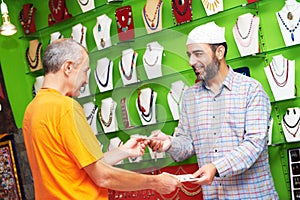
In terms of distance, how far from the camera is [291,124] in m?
3.52

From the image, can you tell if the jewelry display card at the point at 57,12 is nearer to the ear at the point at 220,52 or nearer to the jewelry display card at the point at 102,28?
the jewelry display card at the point at 102,28

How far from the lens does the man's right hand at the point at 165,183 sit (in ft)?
8.39

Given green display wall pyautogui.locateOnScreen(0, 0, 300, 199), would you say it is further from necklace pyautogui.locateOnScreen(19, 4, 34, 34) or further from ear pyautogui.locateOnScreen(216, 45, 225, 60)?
ear pyautogui.locateOnScreen(216, 45, 225, 60)

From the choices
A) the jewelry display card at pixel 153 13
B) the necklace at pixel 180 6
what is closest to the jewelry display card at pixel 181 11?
the necklace at pixel 180 6

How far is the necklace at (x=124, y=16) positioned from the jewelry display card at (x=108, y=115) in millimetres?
1690

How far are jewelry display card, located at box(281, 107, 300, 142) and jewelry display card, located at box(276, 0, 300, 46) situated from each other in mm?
429

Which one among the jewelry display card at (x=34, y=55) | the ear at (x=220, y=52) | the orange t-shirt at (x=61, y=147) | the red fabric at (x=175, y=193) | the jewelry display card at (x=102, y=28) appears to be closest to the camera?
the orange t-shirt at (x=61, y=147)

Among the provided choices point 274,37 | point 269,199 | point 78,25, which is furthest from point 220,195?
point 78,25

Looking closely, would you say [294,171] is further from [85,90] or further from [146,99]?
[85,90]

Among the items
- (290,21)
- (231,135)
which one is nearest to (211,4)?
(290,21)

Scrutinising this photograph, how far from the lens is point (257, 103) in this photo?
3.11 metres

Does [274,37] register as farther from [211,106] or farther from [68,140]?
[68,140]

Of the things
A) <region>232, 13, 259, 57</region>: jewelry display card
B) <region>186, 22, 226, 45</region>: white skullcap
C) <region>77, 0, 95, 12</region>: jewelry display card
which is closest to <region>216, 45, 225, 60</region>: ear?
<region>186, 22, 226, 45</region>: white skullcap

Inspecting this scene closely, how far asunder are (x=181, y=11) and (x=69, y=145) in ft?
6.46
